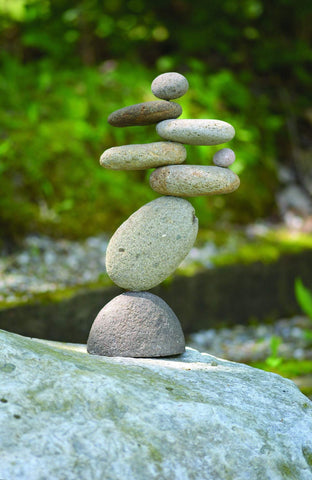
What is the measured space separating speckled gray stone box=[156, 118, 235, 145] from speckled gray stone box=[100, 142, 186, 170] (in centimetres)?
8

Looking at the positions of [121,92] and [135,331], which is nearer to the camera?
[135,331]

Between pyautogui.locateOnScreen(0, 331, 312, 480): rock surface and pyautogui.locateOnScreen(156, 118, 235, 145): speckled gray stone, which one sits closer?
pyautogui.locateOnScreen(0, 331, 312, 480): rock surface

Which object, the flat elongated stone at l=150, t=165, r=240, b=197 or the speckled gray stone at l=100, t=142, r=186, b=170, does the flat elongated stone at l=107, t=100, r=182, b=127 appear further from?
the flat elongated stone at l=150, t=165, r=240, b=197

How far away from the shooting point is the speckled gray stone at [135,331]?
3320mm

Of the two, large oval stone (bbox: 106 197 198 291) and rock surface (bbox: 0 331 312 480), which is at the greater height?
large oval stone (bbox: 106 197 198 291)

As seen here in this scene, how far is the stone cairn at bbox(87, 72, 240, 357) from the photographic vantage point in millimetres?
3344

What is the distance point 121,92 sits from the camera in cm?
745

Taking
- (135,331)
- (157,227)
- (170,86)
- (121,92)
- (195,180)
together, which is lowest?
(135,331)

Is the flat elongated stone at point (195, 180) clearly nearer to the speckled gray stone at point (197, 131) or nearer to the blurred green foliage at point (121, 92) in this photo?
the speckled gray stone at point (197, 131)

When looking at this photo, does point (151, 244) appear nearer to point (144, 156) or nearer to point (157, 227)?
point (157, 227)

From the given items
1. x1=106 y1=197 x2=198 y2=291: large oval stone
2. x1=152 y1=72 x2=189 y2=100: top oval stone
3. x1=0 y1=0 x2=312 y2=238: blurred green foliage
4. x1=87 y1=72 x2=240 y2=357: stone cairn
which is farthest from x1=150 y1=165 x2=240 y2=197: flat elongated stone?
x1=0 y1=0 x2=312 y2=238: blurred green foliage

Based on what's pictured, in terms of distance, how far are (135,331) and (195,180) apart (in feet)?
3.18

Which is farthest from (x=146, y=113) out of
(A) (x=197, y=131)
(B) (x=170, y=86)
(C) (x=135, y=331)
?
(C) (x=135, y=331)

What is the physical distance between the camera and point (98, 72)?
26.4 feet
